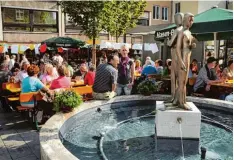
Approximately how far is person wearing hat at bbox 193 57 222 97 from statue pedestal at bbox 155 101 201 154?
3317 mm

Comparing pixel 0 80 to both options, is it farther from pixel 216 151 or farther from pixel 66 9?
pixel 66 9

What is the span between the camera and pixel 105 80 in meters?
6.20

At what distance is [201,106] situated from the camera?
21.2ft

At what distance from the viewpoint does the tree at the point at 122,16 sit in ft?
55.1

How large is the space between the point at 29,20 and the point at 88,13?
10.7 meters

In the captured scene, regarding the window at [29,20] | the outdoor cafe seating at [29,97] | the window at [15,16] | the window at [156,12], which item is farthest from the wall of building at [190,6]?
the outdoor cafe seating at [29,97]

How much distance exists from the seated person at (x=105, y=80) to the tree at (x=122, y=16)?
10036mm

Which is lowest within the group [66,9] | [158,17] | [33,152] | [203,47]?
[33,152]

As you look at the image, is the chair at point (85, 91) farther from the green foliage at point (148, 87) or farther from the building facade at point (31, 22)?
the building facade at point (31, 22)

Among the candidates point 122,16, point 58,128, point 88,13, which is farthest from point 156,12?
point 58,128

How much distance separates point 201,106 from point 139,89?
1593mm

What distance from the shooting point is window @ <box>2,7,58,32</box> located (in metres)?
22.1

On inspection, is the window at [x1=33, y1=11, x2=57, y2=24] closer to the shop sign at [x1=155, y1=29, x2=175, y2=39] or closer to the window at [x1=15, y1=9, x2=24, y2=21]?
the window at [x1=15, y1=9, x2=24, y2=21]

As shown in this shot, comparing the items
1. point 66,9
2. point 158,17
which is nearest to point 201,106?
point 66,9
